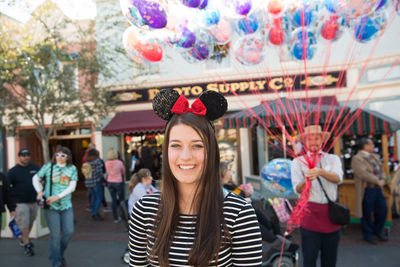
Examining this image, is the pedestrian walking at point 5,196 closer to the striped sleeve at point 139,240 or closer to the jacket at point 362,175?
the striped sleeve at point 139,240

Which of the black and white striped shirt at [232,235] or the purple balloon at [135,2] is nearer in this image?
the black and white striped shirt at [232,235]

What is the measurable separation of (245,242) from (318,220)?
6.14 ft

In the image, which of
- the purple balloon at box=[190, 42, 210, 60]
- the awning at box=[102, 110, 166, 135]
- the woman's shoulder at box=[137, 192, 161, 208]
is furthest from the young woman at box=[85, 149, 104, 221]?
the woman's shoulder at box=[137, 192, 161, 208]

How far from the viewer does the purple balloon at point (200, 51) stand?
4785 mm

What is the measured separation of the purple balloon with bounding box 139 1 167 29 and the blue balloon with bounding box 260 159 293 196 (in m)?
2.91

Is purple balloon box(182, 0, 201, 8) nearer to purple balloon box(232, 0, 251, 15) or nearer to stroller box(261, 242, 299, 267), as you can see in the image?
purple balloon box(232, 0, 251, 15)

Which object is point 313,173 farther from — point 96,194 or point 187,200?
point 96,194

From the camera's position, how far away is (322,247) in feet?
10.3

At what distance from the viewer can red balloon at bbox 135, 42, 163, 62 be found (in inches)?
180

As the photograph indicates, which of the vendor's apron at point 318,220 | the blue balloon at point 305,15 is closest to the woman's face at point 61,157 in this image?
the vendor's apron at point 318,220

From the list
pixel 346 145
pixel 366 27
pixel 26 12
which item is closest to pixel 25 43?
pixel 26 12

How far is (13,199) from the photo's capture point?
194 inches

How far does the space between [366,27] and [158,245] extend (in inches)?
166

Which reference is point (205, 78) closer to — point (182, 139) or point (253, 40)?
point (253, 40)
